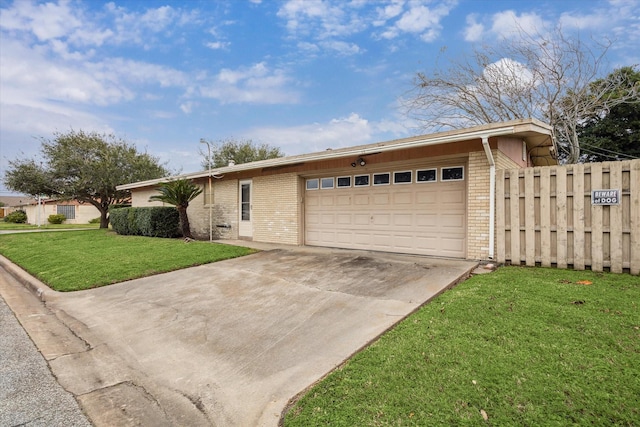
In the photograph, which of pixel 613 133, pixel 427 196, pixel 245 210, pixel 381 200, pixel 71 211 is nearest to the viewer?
pixel 427 196

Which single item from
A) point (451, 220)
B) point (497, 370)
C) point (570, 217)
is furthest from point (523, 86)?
point (497, 370)

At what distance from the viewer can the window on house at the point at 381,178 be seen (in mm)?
8617

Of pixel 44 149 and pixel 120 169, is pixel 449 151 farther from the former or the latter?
pixel 44 149

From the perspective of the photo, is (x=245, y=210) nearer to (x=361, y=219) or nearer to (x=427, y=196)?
(x=361, y=219)

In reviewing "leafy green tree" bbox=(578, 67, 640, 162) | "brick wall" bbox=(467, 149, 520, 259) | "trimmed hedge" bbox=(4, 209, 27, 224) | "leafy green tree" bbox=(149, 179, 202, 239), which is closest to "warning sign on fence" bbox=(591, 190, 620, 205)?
"brick wall" bbox=(467, 149, 520, 259)

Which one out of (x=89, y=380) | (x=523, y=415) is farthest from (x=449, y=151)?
(x=89, y=380)

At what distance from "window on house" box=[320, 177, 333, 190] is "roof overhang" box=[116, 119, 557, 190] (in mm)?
865

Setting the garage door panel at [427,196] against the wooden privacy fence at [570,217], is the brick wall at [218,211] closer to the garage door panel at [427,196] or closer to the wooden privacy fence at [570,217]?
the garage door panel at [427,196]

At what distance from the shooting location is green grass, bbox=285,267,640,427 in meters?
2.15

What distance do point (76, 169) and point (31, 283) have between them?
16.1 metres

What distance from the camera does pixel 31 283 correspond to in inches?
274

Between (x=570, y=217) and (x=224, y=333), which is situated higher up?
(x=570, y=217)

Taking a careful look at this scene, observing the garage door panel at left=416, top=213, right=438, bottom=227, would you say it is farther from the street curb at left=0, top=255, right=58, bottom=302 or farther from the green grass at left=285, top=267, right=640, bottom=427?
the street curb at left=0, top=255, right=58, bottom=302

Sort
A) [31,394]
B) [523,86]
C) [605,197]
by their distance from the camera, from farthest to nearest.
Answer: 1. [523,86]
2. [605,197]
3. [31,394]
